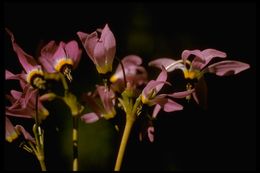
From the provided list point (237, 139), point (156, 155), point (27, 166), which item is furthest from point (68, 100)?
point (237, 139)

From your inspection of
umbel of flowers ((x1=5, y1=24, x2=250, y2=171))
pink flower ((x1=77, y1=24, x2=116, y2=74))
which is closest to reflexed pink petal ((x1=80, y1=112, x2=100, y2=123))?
umbel of flowers ((x1=5, y1=24, x2=250, y2=171))

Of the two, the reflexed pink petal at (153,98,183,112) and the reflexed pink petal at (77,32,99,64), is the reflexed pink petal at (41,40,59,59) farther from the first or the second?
the reflexed pink petal at (153,98,183,112)

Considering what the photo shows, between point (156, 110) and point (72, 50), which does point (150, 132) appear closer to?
point (156, 110)

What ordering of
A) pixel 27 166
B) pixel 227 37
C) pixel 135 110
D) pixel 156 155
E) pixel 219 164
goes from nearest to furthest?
pixel 135 110 → pixel 27 166 → pixel 156 155 → pixel 219 164 → pixel 227 37

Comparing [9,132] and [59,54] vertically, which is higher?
[59,54]

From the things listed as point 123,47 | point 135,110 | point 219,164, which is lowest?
point 219,164

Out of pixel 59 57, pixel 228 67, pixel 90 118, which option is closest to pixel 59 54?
pixel 59 57

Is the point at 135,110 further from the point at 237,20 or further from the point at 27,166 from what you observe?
the point at 237,20
